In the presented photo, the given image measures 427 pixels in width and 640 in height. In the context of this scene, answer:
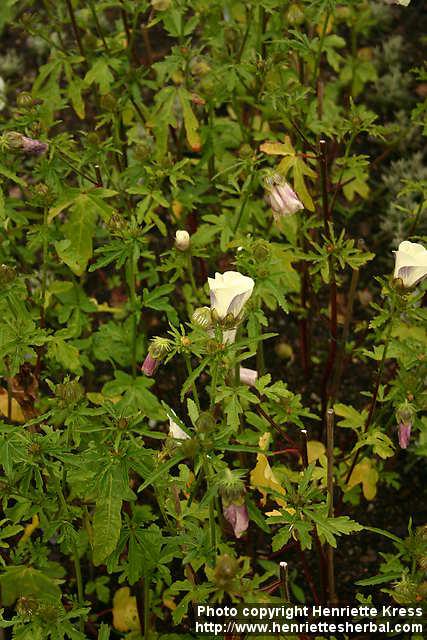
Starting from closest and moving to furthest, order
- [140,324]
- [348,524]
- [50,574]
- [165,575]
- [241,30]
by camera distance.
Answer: [348,524]
[165,575]
[50,574]
[241,30]
[140,324]

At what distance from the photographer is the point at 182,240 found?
1.98m

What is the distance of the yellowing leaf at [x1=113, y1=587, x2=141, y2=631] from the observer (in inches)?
85.8

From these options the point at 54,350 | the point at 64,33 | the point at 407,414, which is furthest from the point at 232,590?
the point at 64,33

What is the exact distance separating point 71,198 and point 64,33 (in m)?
2.42

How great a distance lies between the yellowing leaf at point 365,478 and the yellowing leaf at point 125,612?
709 millimetres

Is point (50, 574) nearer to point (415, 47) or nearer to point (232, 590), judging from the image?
point (232, 590)

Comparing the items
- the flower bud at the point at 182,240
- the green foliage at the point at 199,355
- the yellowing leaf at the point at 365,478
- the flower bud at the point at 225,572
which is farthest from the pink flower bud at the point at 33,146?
Result: the yellowing leaf at the point at 365,478

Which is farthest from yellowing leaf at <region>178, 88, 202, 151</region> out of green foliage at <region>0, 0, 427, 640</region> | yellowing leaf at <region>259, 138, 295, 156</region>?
yellowing leaf at <region>259, 138, 295, 156</region>

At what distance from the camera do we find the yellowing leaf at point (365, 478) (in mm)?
2213

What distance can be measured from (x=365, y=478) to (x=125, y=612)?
2.56 ft

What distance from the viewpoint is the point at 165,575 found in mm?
1737

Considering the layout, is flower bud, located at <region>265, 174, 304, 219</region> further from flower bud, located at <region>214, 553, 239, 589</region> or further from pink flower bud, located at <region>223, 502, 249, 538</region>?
flower bud, located at <region>214, 553, 239, 589</region>

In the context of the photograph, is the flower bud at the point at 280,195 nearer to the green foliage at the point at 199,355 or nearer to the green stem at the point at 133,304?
the green foliage at the point at 199,355

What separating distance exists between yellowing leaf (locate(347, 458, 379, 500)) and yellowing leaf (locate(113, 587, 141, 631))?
2.33ft
